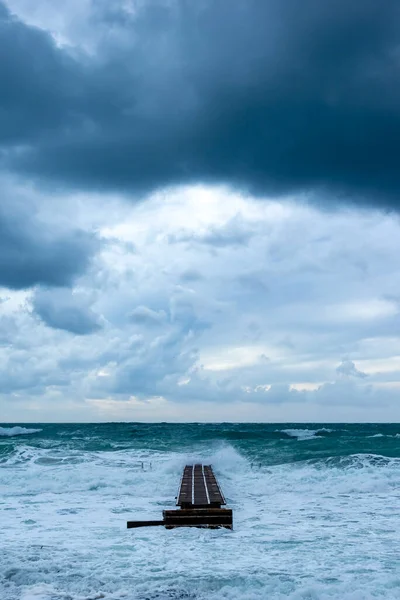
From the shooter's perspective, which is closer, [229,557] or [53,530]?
[229,557]

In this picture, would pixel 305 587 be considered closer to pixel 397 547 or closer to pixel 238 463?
pixel 397 547

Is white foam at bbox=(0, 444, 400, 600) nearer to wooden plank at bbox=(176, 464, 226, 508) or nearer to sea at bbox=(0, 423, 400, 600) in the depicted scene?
sea at bbox=(0, 423, 400, 600)

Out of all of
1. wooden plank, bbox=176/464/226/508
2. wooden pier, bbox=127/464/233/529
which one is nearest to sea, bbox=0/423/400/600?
wooden pier, bbox=127/464/233/529

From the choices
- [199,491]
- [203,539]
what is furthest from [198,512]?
Result: [199,491]

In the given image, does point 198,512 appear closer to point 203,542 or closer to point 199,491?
point 203,542

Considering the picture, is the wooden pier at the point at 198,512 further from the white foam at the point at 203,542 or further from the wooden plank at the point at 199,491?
the white foam at the point at 203,542

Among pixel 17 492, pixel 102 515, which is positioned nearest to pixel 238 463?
pixel 17 492

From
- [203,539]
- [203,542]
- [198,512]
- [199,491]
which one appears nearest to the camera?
[203,542]

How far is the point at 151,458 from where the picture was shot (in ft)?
129

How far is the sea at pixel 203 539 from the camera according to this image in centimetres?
1090

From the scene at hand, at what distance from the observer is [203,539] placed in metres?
14.9

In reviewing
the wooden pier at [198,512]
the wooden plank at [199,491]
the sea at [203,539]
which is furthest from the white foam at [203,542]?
the wooden plank at [199,491]

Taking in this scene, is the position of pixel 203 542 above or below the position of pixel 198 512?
below

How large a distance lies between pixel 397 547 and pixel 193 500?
774cm
